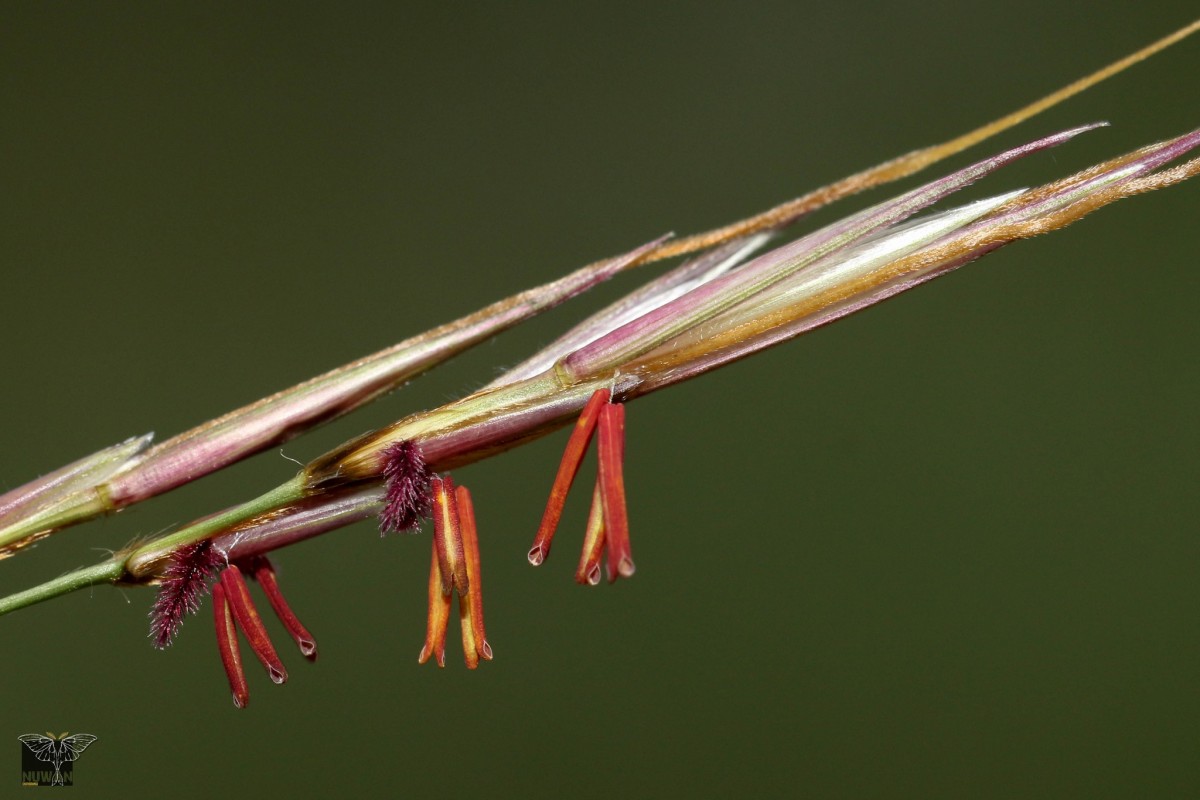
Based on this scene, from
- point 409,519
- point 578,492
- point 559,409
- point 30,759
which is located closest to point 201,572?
point 409,519

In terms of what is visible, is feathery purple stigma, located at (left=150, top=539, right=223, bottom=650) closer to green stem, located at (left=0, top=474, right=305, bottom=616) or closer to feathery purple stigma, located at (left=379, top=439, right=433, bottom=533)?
green stem, located at (left=0, top=474, right=305, bottom=616)

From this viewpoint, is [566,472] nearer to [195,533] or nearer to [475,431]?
[475,431]

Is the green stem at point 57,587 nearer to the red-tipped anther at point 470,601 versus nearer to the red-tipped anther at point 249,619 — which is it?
the red-tipped anther at point 249,619

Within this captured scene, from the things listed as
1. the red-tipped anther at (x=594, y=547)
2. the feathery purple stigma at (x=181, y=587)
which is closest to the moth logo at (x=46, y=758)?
the feathery purple stigma at (x=181, y=587)

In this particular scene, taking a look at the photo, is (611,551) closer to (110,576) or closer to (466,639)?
(466,639)

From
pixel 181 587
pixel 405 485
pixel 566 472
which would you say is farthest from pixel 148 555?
pixel 566 472
